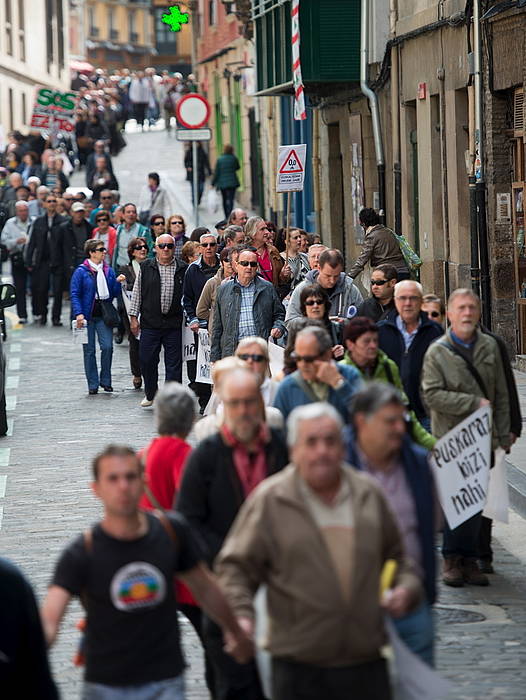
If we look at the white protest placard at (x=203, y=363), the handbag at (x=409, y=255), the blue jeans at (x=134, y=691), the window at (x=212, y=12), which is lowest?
the blue jeans at (x=134, y=691)

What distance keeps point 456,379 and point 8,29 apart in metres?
52.6

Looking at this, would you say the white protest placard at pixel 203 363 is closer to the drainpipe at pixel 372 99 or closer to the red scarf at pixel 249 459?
the red scarf at pixel 249 459

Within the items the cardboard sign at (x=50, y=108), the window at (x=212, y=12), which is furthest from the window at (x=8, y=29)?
the cardboard sign at (x=50, y=108)

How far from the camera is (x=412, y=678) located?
5.91m

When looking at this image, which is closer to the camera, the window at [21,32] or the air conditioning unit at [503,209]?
the air conditioning unit at [503,209]

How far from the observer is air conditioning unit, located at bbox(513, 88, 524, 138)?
64.3 feet

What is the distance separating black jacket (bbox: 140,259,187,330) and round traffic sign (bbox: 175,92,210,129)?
12.7 metres

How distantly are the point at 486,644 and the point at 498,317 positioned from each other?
11.7m

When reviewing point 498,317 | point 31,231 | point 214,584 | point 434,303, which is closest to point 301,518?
point 214,584

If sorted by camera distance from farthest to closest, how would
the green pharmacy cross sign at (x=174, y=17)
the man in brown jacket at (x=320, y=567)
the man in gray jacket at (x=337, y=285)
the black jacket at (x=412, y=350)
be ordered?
1. the green pharmacy cross sign at (x=174, y=17)
2. the man in gray jacket at (x=337, y=285)
3. the black jacket at (x=412, y=350)
4. the man in brown jacket at (x=320, y=567)

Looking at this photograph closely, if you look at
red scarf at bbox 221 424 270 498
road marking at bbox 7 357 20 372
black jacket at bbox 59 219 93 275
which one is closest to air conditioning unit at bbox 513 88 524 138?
road marking at bbox 7 357 20 372

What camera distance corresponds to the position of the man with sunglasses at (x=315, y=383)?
27.7 feet

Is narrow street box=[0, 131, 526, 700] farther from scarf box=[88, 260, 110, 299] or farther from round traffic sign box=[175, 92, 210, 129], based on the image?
round traffic sign box=[175, 92, 210, 129]

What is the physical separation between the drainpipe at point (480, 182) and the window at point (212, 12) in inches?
1307
